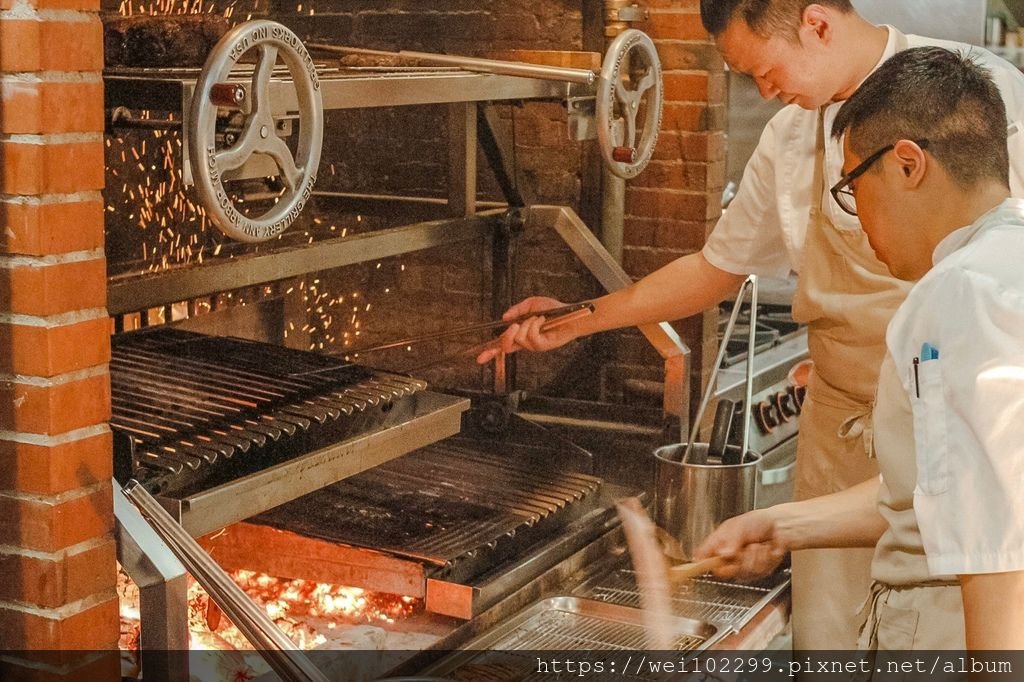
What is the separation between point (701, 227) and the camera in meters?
3.05

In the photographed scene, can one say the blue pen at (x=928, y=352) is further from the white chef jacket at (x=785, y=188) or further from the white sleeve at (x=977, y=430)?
the white chef jacket at (x=785, y=188)

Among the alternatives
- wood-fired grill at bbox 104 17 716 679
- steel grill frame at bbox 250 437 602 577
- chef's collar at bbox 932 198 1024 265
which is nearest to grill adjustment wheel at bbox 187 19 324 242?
wood-fired grill at bbox 104 17 716 679

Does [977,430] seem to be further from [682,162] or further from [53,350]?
[682,162]

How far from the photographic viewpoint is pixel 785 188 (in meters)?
2.43

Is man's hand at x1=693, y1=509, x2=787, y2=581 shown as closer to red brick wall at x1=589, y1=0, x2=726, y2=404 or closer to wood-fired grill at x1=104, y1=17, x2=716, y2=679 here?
wood-fired grill at x1=104, y1=17, x2=716, y2=679

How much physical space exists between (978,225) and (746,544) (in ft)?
2.14

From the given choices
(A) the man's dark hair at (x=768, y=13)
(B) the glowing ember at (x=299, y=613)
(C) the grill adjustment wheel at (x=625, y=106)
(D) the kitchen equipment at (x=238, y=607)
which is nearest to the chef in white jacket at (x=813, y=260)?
(A) the man's dark hair at (x=768, y=13)

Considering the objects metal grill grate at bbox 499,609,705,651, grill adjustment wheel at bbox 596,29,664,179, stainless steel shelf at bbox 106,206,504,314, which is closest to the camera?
stainless steel shelf at bbox 106,206,504,314

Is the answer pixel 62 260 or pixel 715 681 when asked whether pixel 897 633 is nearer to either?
pixel 715 681

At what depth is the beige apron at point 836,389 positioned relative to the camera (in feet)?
7.57

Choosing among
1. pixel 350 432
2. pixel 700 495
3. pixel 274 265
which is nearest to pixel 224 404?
pixel 350 432

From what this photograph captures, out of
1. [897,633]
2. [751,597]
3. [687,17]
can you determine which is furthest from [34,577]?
[687,17]

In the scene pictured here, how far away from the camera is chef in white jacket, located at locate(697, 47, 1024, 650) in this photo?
1278 millimetres

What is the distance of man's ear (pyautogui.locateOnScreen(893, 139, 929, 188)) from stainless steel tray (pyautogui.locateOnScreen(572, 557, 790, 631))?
1.07 metres
